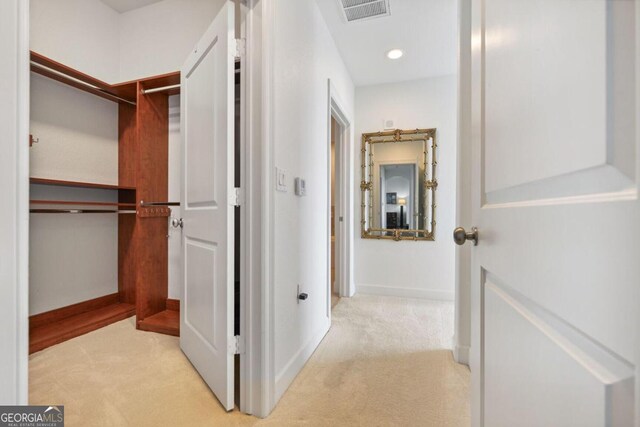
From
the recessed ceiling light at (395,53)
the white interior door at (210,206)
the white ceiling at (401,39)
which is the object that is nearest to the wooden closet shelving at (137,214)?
the white interior door at (210,206)

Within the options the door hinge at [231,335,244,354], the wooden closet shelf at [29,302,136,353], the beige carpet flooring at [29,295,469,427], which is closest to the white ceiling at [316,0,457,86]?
the door hinge at [231,335,244,354]

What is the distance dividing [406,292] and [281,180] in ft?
8.27

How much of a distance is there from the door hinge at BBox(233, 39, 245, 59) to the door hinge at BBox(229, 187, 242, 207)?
67 centimetres

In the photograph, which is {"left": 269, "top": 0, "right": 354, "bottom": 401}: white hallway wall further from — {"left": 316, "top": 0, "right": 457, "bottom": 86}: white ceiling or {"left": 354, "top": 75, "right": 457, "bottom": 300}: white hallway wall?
{"left": 354, "top": 75, "right": 457, "bottom": 300}: white hallway wall

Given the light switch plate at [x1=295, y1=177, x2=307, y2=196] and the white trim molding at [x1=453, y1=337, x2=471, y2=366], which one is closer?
the light switch plate at [x1=295, y1=177, x2=307, y2=196]

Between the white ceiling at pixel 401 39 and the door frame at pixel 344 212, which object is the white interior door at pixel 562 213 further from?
the door frame at pixel 344 212

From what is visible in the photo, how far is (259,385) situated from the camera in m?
1.34

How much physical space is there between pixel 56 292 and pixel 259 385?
2110 millimetres

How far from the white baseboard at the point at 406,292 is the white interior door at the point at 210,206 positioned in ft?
7.27

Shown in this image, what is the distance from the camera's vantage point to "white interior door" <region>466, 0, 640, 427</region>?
1.05 ft

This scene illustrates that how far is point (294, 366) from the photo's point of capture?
167 cm

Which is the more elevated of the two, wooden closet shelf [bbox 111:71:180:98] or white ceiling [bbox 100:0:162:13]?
white ceiling [bbox 100:0:162:13]

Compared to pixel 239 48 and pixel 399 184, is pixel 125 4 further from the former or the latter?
pixel 399 184

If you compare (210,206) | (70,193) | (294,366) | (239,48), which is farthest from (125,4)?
(294,366)
